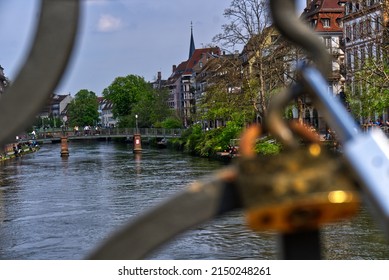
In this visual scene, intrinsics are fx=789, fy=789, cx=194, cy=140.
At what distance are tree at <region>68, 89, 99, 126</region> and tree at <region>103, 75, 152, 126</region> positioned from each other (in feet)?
58.0

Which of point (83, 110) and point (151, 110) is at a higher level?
point (83, 110)

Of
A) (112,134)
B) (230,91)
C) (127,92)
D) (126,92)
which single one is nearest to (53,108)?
(230,91)

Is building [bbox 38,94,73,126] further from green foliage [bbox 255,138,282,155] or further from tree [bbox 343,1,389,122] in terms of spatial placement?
tree [bbox 343,1,389,122]

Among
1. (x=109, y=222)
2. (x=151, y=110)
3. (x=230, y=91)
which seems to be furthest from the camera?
(x=151, y=110)

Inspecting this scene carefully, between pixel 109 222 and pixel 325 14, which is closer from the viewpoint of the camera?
pixel 109 222

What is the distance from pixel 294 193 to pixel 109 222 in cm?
1343

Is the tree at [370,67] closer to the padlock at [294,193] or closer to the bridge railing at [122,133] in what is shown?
the padlock at [294,193]

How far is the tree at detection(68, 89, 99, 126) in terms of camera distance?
77125 mm

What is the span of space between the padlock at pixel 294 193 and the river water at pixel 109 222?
533 centimetres

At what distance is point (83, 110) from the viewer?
78062 millimetres

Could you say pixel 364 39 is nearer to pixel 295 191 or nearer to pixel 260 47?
pixel 260 47

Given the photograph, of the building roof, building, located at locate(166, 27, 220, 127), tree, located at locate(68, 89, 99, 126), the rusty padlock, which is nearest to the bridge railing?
the building roof

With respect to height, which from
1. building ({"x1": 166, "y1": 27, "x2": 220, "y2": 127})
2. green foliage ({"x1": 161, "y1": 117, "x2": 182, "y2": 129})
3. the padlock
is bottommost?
green foliage ({"x1": 161, "y1": 117, "x2": 182, "y2": 129})

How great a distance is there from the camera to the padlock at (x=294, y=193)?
1.21 meters
